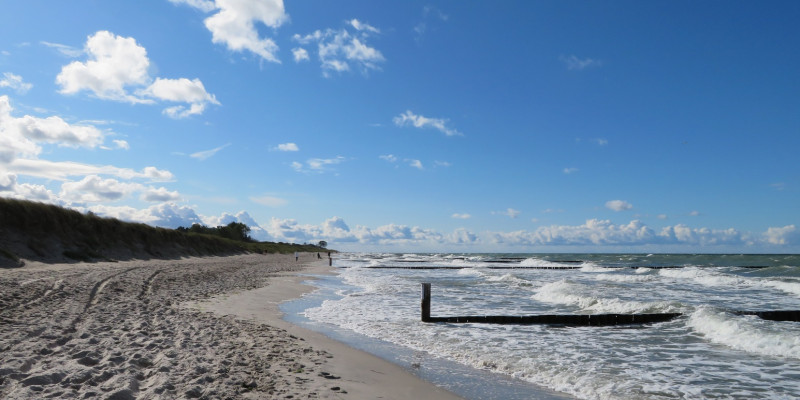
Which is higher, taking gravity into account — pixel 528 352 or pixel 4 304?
pixel 4 304

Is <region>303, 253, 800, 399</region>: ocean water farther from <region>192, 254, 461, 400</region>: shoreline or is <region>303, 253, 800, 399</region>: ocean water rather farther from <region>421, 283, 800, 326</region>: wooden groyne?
<region>192, 254, 461, 400</region>: shoreline

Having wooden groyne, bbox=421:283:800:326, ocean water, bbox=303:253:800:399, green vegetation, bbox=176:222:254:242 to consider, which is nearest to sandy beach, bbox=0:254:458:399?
ocean water, bbox=303:253:800:399

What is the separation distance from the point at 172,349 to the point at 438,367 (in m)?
4.73

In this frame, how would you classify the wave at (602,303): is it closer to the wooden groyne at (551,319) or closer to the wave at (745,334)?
the wooden groyne at (551,319)

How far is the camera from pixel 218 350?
25.9 ft

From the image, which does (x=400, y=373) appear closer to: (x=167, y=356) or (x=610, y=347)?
(x=167, y=356)

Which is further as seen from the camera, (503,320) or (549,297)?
(549,297)

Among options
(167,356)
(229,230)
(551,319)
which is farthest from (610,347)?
(229,230)

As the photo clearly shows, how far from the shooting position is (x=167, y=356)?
279 inches

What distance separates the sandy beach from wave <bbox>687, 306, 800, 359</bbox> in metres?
8.54

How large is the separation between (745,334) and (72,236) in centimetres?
3912

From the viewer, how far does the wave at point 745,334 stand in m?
10.1

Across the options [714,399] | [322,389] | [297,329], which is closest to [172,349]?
[322,389]

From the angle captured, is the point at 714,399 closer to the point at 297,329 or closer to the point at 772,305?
the point at 297,329
